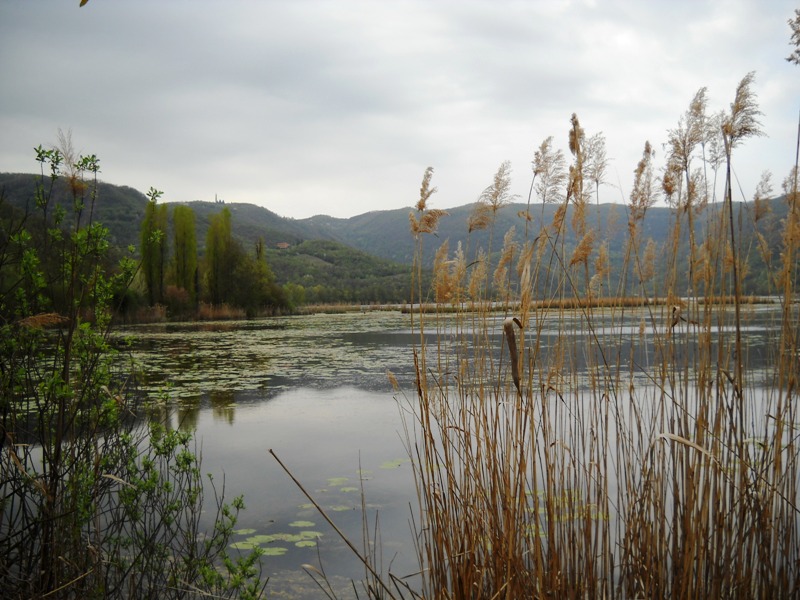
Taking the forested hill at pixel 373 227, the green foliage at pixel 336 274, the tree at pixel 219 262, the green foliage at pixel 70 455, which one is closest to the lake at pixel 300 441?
the green foliage at pixel 70 455

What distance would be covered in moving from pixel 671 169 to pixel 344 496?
297 cm

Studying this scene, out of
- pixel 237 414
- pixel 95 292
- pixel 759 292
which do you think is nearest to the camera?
pixel 95 292

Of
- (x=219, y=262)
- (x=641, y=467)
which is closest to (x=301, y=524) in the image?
(x=641, y=467)

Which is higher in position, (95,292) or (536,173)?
(536,173)

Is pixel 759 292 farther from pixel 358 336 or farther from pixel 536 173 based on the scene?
pixel 358 336

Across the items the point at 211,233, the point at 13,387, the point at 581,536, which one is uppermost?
the point at 211,233

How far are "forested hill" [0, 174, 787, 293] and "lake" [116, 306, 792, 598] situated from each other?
481mm

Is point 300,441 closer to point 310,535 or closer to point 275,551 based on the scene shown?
point 310,535

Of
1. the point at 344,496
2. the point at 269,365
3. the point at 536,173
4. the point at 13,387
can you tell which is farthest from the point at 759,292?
the point at 269,365

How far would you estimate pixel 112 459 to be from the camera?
3.01 metres

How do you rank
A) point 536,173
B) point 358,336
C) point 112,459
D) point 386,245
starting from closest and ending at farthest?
point 536,173, point 112,459, point 358,336, point 386,245

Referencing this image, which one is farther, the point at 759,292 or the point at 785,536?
the point at 759,292

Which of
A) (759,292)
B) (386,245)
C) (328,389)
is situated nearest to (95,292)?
(759,292)

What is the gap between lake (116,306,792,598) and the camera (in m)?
3.26
